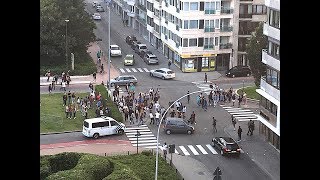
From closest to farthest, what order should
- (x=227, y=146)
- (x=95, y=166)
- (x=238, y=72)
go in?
1. (x=95, y=166)
2. (x=227, y=146)
3. (x=238, y=72)

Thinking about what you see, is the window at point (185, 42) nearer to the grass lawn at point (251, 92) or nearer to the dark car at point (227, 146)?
the grass lawn at point (251, 92)

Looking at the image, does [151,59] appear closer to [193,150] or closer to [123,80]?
[123,80]

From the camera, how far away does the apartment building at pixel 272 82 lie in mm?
23906

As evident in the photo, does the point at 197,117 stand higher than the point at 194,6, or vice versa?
the point at 194,6

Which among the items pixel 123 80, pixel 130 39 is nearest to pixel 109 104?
pixel 123 80

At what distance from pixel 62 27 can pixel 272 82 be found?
20084 millimetres

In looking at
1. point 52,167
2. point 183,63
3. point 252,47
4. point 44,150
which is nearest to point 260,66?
point 252,47

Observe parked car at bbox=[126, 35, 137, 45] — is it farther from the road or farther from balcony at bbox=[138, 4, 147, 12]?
balcony at bbox=[138, 4, 147, 12]

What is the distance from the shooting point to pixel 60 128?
26.5 metres

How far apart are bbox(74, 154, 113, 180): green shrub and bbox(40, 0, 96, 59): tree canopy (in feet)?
66.8

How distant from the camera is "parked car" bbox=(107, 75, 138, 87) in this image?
3512cm

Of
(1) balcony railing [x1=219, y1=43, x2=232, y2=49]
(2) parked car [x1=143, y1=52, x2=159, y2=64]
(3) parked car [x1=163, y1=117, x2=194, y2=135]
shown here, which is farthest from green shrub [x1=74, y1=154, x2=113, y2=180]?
(2) parked car [x1=143, y1=52, x2=159, y2=64]

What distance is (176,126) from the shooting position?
26516 millimetres
